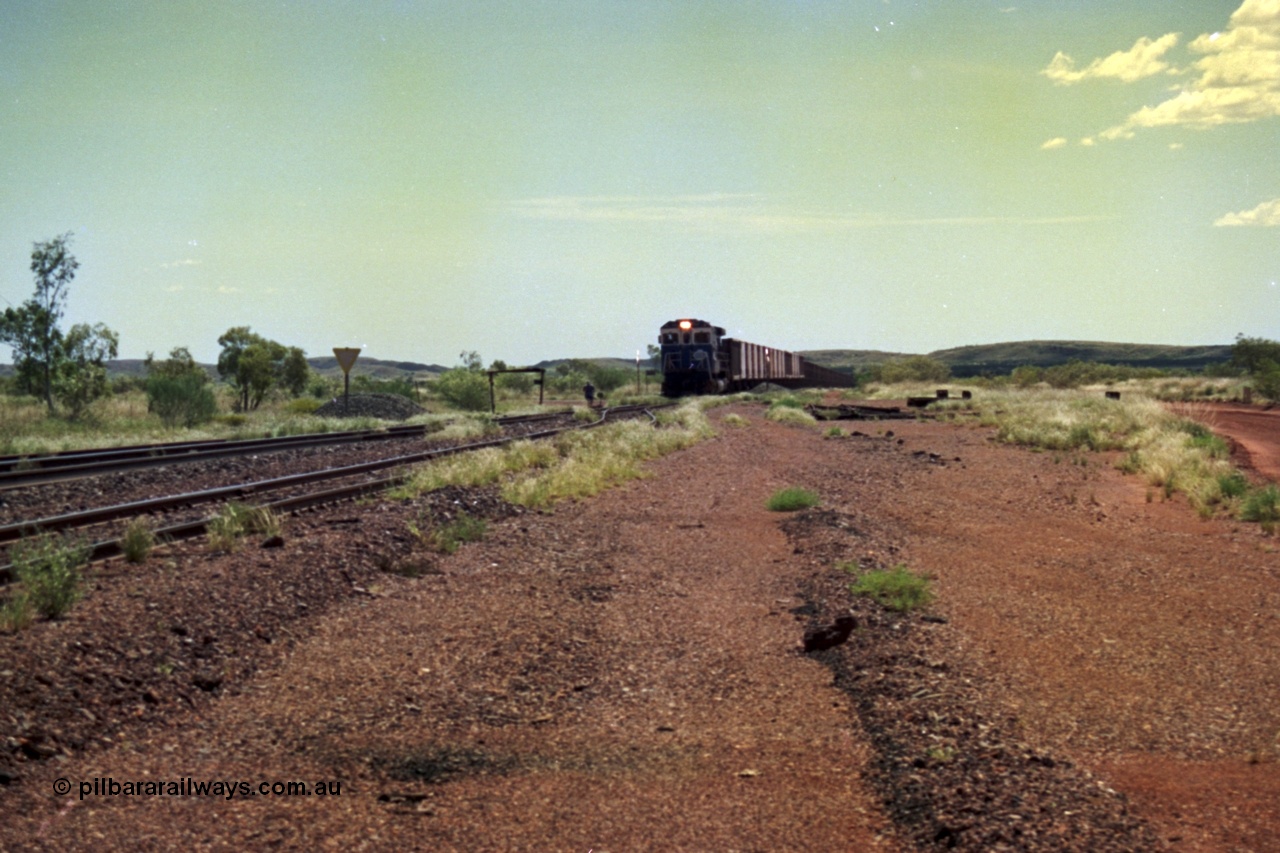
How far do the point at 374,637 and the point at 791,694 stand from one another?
3.15 metres

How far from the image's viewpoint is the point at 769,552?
38.0ft

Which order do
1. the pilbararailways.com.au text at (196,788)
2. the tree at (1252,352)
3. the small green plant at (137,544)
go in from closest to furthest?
the pilbararailways.com.au text at (196,788), the small green plant at (137,544), the tree at (1252,352)

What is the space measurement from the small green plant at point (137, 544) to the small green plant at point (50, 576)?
67 cm

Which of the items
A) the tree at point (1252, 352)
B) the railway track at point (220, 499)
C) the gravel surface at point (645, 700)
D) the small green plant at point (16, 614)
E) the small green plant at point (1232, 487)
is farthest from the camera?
the tree at point (1252, 352)

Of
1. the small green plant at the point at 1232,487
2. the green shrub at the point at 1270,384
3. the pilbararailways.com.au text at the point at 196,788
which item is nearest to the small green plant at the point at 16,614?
the pilbararailways.com.au text at the point at 196,788

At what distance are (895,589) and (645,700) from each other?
3241 millimetres

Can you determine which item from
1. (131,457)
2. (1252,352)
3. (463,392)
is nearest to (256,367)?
(463,392)

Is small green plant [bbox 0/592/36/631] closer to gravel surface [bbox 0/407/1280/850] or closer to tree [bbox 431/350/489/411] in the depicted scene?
gravel surface [bbox 0/407/1280/850]

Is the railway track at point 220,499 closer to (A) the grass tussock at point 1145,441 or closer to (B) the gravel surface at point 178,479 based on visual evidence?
(B) the gravel surface at point 178,479

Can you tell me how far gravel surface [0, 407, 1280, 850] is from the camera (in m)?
4.68

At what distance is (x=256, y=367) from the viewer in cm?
5206

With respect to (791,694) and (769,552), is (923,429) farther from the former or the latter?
(791,694)

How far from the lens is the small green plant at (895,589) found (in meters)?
8.54

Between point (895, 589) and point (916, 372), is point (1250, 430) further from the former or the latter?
point (916, 372)
